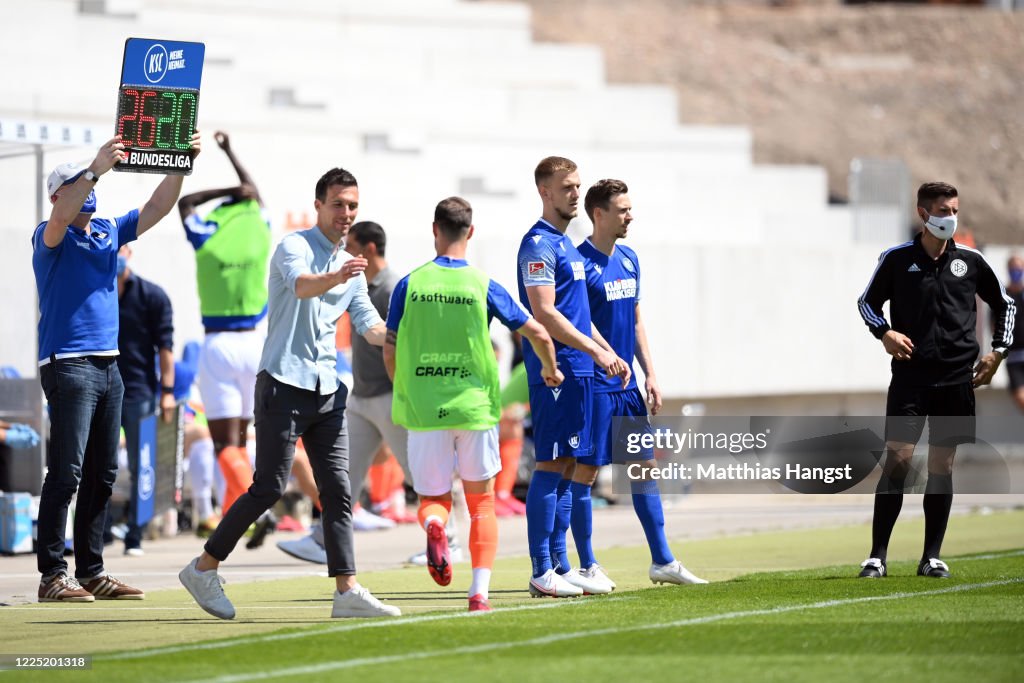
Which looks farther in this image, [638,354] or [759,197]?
[759,197]

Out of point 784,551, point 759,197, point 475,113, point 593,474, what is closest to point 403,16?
point 475,113

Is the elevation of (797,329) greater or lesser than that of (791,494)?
greater

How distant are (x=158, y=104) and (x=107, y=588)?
2.77 metres

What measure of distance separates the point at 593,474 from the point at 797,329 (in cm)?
1519

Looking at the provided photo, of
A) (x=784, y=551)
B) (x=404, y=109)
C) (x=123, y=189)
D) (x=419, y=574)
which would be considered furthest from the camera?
(x=404, y=109)

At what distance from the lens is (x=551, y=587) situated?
32.5ft

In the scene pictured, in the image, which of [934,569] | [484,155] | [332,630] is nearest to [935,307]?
[934,569]

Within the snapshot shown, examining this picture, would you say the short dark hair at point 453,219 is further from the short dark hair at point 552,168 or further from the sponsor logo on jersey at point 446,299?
A: the short dark hair at point 552,168

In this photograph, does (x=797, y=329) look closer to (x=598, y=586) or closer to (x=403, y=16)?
(x=403, y=16)

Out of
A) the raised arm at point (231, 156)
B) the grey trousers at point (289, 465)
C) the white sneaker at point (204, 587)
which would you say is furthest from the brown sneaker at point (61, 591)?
the raised arm at point (231, 156)

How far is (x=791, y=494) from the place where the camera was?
64.6 feet

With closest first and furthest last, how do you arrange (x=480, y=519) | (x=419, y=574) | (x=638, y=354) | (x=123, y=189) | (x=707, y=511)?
(x=480, y=519)
(x=638, y=354)
(x=419, y=574)
(x=707, y=511)
(x=123, y=189)

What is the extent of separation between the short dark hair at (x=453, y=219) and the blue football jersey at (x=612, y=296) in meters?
1.45

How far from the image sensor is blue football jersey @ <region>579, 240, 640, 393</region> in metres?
10.4
